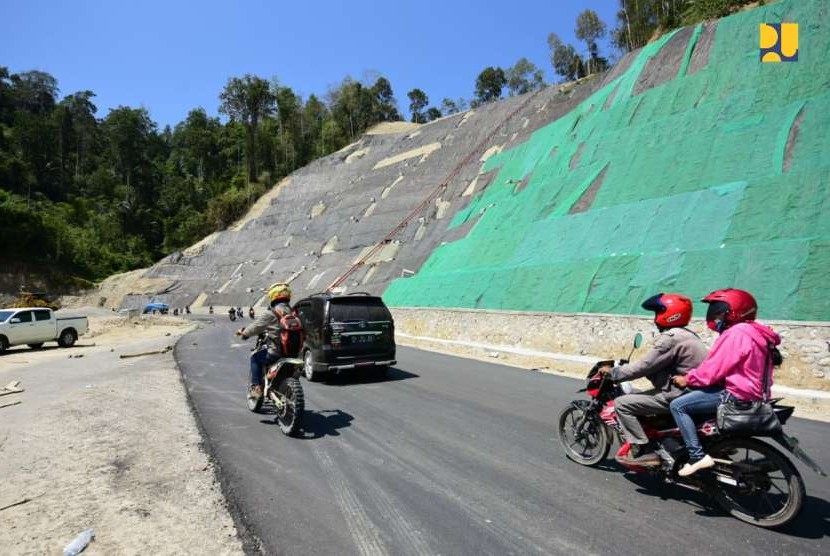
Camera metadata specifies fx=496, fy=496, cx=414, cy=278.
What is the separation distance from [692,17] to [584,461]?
40.7 m

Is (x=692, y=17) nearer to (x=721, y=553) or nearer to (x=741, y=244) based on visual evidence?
(x=741, y=244)

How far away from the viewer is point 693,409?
14.8 ft

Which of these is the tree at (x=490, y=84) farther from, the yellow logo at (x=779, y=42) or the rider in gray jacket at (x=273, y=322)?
the rider in gray jacket at (x=273, y=322)

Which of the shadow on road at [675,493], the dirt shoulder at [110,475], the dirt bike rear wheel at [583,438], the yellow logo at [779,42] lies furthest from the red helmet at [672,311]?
the yellow logo at [779,42]

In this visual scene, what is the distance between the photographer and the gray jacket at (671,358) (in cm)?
476

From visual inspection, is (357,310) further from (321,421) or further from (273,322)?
(321,421)

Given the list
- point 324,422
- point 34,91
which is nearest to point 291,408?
point 324,422

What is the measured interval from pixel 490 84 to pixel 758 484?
10948 centimetres

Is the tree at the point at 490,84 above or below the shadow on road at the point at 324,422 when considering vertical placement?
above

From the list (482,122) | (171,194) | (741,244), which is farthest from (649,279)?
(171,194)

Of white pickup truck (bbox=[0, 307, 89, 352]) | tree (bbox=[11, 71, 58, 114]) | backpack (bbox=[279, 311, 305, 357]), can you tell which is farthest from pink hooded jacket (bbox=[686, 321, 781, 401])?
tree (bbox=[11, 71, 58, 114])

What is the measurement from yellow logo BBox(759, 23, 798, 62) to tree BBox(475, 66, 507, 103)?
281ft

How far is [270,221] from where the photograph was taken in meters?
64.6

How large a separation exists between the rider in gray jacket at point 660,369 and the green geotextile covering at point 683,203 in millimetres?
8302
